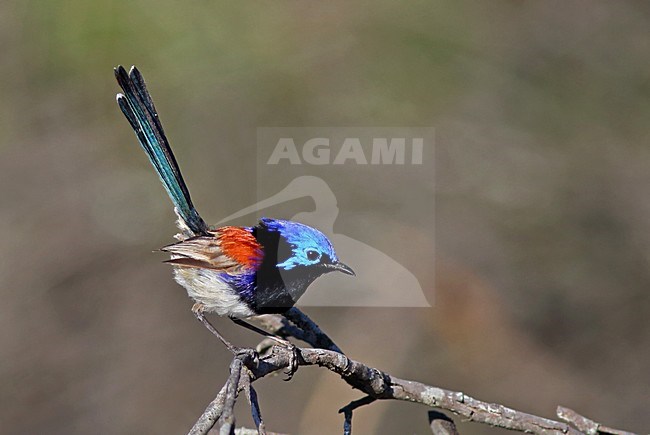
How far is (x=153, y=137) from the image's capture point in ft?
13.6

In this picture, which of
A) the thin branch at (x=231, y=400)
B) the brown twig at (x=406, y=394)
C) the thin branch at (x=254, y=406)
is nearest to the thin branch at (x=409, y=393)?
the brown twig at (x=406, y=394)

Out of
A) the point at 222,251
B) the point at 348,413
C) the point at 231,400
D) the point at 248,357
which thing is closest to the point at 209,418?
the point at 231,400

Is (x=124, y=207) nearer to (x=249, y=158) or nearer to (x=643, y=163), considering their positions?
(x=249, y=158)

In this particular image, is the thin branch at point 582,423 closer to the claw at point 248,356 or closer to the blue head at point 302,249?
the claw at point 248,356

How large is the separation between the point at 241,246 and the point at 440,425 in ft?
4.01

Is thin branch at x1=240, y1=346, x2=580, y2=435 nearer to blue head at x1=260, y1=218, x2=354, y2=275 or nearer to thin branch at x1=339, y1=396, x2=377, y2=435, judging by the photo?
thin branch at x1=339, y1=396, x2=377, y2=435

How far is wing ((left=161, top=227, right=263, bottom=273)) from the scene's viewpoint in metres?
3.69

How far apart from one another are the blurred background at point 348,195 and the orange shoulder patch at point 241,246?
1994mm

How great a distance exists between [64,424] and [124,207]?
6.37ft

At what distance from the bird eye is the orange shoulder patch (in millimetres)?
215

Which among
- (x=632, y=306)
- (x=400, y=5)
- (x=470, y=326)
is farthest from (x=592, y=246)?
(x=400, y=5)

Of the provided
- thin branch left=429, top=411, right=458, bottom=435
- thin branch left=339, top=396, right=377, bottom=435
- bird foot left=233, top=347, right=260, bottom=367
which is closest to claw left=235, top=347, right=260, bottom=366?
bird foot left=233, top=347, right=260, bottom=367

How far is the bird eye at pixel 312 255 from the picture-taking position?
3.63 metres

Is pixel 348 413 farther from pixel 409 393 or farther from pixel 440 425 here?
pixel 440 425
